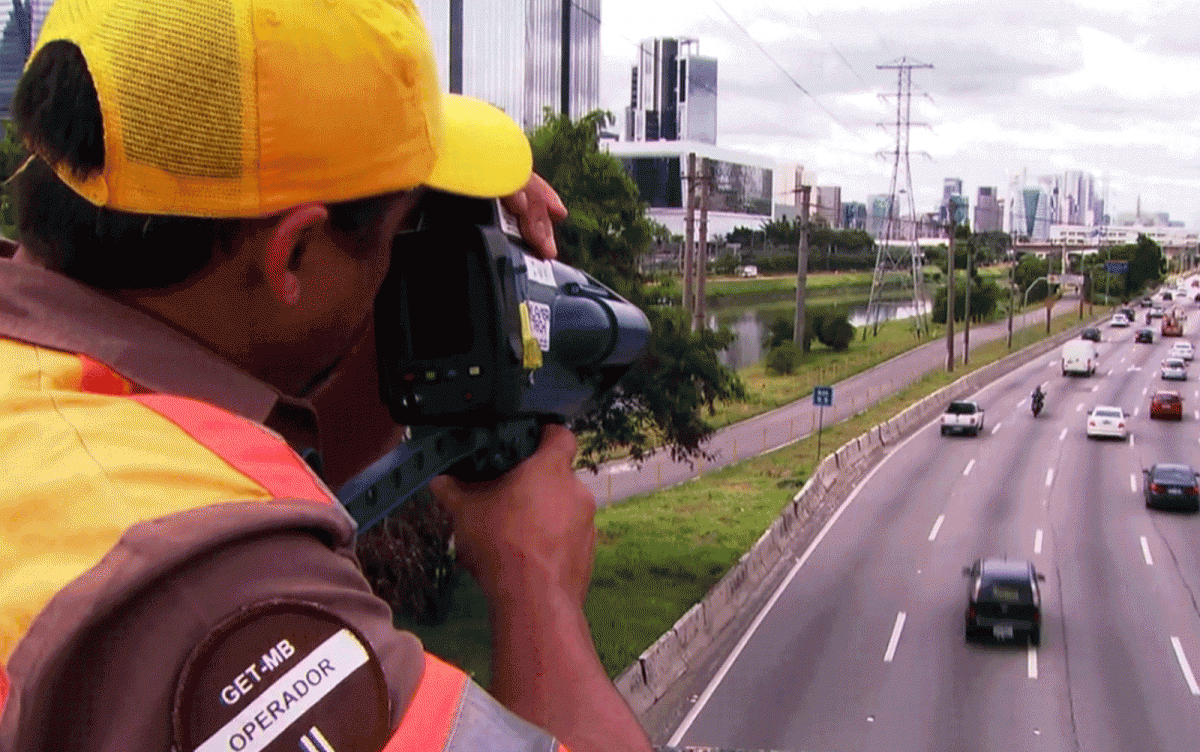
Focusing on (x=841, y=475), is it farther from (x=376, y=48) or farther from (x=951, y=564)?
(x=376, y=48)

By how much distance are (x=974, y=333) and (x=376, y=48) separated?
82.6 m

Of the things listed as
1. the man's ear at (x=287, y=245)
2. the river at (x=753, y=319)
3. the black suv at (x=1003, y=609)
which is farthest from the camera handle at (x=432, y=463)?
the river at (x=753, y=319)

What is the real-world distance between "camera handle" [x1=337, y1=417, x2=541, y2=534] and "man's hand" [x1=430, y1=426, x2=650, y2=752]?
20 millimetres

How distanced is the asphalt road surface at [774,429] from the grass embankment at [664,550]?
34.3 inches


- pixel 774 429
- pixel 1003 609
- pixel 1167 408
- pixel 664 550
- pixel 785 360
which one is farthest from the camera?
pixel 785 360

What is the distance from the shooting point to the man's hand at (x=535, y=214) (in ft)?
6.47

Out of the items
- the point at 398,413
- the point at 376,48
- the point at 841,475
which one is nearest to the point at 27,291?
the point at 376,48

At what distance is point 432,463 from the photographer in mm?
1781

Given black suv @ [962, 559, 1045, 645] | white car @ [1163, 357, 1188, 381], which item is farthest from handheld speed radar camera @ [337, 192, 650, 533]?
white car @ [1163, 357, 1188, 381]

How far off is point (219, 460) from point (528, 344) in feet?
2.97

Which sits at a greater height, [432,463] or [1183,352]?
[432,463]

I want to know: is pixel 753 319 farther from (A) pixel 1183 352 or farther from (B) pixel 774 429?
(B) pixel 774 429

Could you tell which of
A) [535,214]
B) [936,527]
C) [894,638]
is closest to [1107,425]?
[936,527]

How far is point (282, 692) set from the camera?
875mm
